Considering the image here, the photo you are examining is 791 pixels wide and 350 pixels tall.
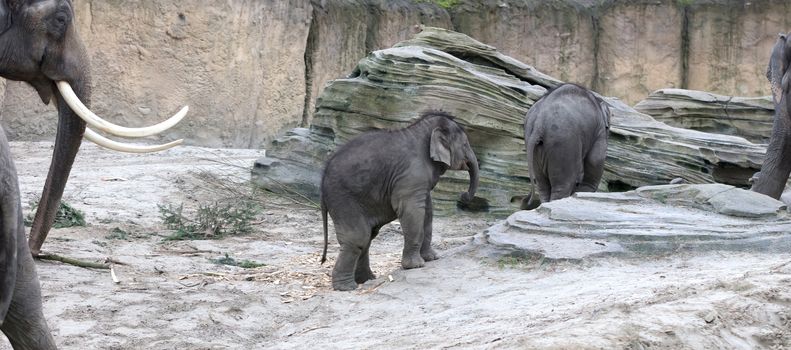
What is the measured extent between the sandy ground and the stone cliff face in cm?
745

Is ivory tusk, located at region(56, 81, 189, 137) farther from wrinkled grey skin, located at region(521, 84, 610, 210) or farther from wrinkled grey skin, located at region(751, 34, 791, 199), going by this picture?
wrinkled grey skin, located at region(751, 34, 791, 199)

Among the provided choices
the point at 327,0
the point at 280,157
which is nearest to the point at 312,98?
the point at 327,0

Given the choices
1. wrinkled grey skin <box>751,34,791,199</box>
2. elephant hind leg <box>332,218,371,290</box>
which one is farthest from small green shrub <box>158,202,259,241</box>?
wrinkled grey skin <box>751,34,791,199</box>

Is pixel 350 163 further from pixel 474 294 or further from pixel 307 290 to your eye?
pixel 474 294

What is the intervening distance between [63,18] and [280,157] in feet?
18.9

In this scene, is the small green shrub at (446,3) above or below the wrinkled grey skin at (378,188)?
above

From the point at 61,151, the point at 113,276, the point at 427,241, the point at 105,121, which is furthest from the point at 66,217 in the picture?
the point at 105,121

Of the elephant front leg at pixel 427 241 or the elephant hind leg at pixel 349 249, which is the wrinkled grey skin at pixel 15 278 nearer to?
the elephant hind leg at pixel 349 249

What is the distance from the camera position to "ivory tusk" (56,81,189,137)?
5.98 m

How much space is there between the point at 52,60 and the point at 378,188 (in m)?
2.26

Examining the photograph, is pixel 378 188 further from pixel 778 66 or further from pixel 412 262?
pixel 778 66

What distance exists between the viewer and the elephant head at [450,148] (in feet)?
26.7

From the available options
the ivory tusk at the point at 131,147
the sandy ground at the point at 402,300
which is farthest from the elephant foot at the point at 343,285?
the ivory tusk at the point at 131,147

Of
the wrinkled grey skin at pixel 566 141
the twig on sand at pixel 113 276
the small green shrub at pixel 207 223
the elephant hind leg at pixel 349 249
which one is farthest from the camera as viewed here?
the small green shrub at pixel 207 223
